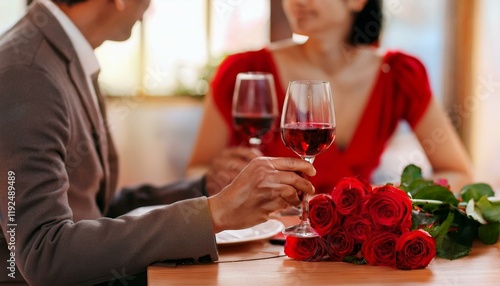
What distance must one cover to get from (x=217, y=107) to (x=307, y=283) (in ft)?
4.66

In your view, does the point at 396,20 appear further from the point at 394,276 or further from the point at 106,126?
the point at 394,276

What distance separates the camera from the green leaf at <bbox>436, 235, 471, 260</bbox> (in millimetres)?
1371

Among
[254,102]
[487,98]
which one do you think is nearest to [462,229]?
[254,102]

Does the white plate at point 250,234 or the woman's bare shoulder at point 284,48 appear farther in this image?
the woman's bare shoulder at point 284,48

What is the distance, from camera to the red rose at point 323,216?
1330 mm

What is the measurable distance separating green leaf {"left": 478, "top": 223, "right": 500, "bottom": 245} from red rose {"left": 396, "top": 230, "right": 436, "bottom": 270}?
22cm

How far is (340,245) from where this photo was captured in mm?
1336

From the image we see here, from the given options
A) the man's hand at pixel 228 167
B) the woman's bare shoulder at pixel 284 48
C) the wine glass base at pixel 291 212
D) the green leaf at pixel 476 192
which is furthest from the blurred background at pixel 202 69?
the green leaf at pixel 476 192

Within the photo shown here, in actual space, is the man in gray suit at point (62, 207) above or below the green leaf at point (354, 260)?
above

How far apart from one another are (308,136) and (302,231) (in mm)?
176

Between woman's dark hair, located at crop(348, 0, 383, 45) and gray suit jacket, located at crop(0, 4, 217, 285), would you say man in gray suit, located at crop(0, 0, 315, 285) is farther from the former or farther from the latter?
woman's dark hair, located at crop(348, 0, 383, 45)

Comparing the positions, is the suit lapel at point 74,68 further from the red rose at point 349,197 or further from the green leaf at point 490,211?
the green leaf at point 490,211

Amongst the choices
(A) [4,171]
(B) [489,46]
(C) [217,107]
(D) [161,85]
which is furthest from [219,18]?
(A) [4,171]

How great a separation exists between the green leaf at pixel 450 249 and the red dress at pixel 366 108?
113 centimetres
